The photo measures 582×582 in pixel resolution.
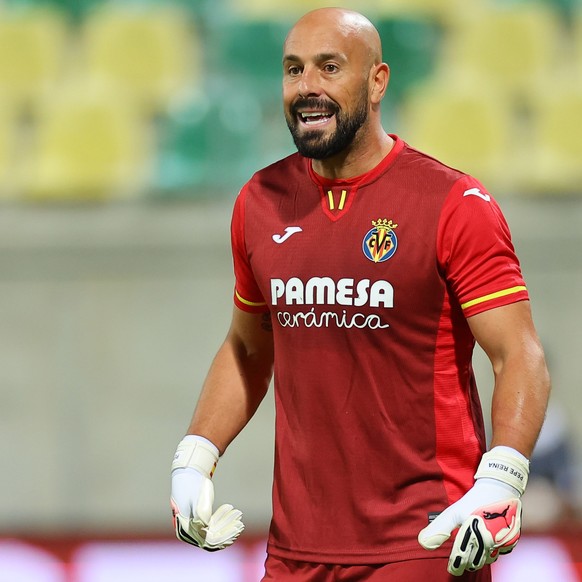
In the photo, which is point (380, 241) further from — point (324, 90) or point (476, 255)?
point (324, 90)

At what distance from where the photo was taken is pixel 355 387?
3066 millimetres

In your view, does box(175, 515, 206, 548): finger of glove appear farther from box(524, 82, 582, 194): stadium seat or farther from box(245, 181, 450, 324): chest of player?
box(524, 82, 582, 194): stadium seat

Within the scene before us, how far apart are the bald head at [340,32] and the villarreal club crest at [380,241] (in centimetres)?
41

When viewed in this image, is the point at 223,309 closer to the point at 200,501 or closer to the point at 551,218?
the point at 551,218

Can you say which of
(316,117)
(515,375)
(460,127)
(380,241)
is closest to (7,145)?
(460,127)

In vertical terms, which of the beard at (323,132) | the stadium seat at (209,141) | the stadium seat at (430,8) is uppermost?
the stadium seat at (430,8)

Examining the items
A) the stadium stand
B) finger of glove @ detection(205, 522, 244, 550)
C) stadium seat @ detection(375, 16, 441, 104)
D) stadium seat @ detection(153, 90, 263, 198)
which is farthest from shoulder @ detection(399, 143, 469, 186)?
stadium seat @ detection(375, 16, 441, 104)

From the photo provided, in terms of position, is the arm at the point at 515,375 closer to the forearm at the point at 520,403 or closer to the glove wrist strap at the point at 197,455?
the forearm at the point at 520,403

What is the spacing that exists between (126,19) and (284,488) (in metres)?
5.90

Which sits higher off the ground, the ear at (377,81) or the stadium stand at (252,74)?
the stadium stand at (252,74)

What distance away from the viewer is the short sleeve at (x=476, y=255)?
290 centimetres

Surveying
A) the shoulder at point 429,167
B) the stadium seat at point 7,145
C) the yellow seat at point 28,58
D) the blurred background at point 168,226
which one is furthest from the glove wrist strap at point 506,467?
the yellow seat at point 28,58

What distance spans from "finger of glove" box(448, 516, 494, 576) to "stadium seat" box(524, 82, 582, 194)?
4.50 m

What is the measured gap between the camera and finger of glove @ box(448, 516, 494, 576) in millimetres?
2695
